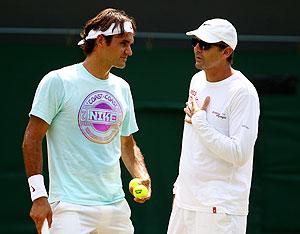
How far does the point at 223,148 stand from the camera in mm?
4727

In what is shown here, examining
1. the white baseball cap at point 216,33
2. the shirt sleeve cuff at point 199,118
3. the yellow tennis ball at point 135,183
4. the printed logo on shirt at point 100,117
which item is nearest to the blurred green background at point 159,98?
the white baseball cap at point 216,33

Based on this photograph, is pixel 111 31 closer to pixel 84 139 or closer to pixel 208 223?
pixel 84 139

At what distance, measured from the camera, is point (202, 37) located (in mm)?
4996

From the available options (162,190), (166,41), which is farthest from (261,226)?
(166,41)

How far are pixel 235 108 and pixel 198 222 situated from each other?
70 cm

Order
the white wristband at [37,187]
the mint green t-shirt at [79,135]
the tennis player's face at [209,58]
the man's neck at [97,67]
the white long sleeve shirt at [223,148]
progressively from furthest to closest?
1. the tennis player's face at [209,58]
2. the white long sleeve shirt at [223,148]
3. the man's neck at [97,67]
4. the mint green t-shirt at [79,135]
5. the white wristband at [37,187]

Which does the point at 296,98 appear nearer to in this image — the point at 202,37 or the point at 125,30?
the point at 202,37

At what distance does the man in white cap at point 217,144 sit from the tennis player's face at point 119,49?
531mm

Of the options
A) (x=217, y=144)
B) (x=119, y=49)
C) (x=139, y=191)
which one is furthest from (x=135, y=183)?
(x=119, y=49)

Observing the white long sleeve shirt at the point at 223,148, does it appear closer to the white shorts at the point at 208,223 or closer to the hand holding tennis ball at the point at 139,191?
the white shorts at the point at 208,223

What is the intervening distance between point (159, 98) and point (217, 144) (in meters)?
2.58

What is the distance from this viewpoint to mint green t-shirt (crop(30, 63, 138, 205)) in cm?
439

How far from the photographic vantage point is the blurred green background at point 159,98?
7160mm

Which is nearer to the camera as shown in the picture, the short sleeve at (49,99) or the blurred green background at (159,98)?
the short sleeve at (49,99)
